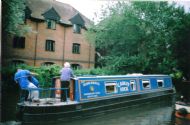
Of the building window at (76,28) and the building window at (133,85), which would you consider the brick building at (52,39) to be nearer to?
the building window at (76,28)

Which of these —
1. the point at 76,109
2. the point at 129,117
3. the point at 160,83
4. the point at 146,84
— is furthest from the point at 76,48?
the point at 76,109

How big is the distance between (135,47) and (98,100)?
5490mm

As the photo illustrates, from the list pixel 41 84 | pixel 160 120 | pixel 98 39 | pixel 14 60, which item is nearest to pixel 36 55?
Answer: pixel 14 60

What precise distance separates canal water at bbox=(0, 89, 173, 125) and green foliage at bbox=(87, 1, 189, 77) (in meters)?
2.84

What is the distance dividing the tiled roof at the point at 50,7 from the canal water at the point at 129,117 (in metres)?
5.43

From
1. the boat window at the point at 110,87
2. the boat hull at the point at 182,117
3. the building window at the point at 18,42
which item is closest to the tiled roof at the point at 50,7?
the building window at the point at 18,42

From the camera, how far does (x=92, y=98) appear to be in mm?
6270

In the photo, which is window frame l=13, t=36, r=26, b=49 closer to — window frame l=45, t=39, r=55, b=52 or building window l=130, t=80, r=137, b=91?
window frame l=45, t=39, r=55, b=52

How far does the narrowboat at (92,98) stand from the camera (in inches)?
212

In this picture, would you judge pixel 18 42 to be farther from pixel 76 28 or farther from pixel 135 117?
pixel 135 117

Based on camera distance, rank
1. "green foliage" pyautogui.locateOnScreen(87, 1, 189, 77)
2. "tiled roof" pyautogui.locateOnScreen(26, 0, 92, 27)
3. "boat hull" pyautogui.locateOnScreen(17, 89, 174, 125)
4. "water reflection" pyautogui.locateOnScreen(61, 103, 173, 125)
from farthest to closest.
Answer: "tiled roof" pyautogui.locateOnScreen(26, 0, 92, 27) → "green foliage" pyautogui.locateOnScreen(87, 1, 189, 77) → "water reflection" pyautogui.locateOnScreen(61, 103, 173, 125) → "boat hull" pyautogui.locateOnScreen(17, 89, 174, 125)

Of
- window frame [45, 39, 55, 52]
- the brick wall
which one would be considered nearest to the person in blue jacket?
the brick wall

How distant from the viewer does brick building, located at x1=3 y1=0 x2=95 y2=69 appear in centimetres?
1125

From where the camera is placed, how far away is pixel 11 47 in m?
10.6
